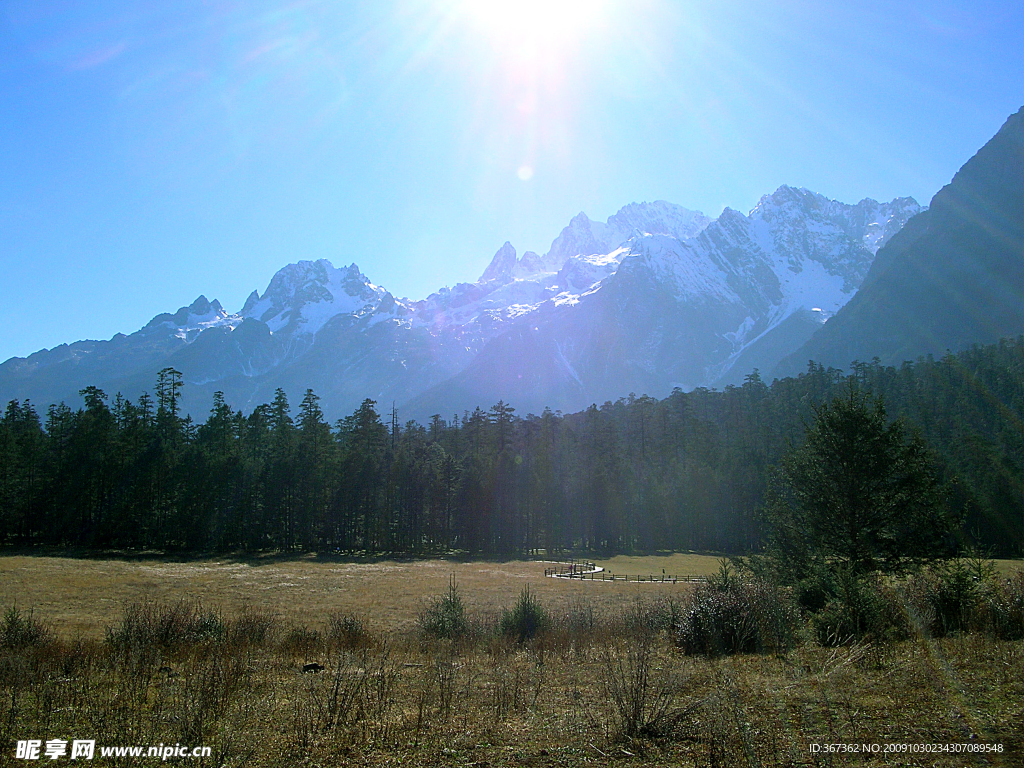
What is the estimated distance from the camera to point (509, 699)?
897 cm

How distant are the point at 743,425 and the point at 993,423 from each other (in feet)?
119

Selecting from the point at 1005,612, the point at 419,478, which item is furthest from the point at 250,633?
the point at 419,478

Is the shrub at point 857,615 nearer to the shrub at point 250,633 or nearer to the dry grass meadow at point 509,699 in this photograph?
the dry grass meadow at point 509,699

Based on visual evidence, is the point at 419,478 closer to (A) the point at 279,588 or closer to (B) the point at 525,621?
(A) the point at 279,588

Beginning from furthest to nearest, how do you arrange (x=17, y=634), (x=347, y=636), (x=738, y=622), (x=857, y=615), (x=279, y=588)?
1. (x=279, y=588)
2. (x=347, y=636)
3. (x=17, y=634)
4. (x=738, y=622)
5. (x=857, y=615)

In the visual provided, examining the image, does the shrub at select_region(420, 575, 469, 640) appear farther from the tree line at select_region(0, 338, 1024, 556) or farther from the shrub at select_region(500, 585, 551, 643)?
the tree line at select_region(0, 338, 1024, 556)

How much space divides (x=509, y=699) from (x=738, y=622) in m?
6.68

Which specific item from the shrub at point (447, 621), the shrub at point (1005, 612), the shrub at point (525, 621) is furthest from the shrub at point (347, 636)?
the shrub at point (1005, 612)

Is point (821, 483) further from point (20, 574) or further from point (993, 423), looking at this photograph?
point (993, 423)

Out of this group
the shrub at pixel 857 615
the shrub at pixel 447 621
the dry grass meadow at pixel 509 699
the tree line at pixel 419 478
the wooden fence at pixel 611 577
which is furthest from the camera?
the tree line at pixel 419 478

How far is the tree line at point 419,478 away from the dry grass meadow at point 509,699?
1760 inches

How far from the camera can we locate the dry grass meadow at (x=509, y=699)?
21.5 ft

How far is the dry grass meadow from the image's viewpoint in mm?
6555

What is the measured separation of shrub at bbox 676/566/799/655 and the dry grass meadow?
0.55 meters
